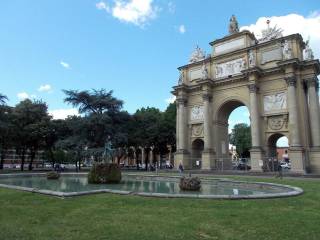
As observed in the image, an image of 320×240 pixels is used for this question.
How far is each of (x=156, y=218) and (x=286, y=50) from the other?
3556 cm

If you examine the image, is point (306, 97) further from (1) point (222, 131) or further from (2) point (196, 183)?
(2) point (196, 183)

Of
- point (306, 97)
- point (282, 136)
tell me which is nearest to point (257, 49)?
point (306, 97)

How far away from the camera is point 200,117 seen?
151 feet

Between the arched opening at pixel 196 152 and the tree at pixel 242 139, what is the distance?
37253 mm

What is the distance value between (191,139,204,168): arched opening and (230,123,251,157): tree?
37.3 meters

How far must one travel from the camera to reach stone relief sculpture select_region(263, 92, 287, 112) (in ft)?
126

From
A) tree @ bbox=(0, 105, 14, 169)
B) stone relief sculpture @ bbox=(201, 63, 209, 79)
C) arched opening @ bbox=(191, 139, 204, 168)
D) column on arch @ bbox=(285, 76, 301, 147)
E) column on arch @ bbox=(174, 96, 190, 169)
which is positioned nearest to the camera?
column on arch @ bbox=(285, 76, 301, 147)

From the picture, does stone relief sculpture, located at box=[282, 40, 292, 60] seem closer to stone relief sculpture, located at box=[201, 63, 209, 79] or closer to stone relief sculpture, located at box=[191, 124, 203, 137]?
stone relief sculpture, located at box=[201, 63, 209, 79]

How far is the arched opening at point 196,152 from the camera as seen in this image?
1817 inches

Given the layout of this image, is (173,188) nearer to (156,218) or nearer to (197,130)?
(156,218)

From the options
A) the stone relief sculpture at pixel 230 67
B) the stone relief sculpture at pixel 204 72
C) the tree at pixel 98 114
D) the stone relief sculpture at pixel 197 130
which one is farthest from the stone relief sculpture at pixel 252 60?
the tree at pixel 98 114

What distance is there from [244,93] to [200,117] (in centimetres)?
760

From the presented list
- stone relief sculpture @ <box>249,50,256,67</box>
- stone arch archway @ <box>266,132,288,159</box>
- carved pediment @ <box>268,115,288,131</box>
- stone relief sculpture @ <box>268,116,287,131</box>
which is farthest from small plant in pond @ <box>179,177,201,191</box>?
stone relief sculpture @ <box>249,50,256,67</box>

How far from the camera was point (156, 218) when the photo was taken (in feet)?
26.4
